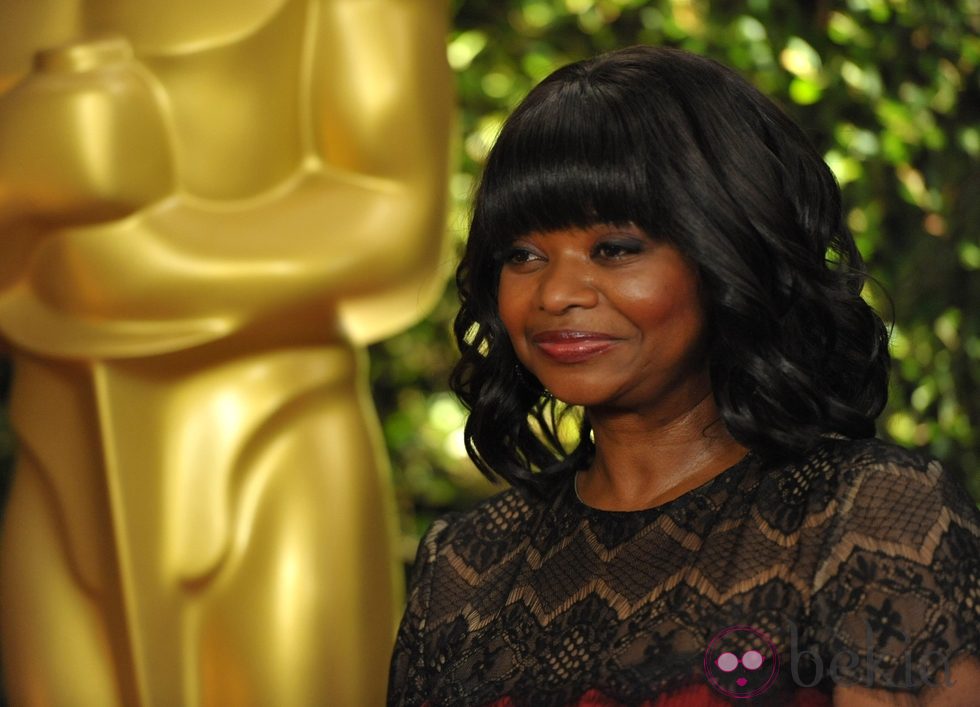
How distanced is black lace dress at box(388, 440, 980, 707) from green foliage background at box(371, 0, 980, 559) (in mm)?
1583

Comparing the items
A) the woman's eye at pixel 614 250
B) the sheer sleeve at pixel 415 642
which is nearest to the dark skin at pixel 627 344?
the woman's eye at pixel 614 250

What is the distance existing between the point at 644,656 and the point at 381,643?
86cm

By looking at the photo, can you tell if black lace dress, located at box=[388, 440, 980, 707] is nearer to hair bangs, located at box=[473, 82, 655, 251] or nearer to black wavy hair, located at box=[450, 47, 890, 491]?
black wavy hair, located at box=[450, 47, 890, 491]

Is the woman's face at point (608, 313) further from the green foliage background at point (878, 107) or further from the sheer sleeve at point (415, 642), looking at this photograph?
the green foliage background at point (878, 107)

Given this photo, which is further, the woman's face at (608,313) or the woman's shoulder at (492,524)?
the woman's shoulder at (492,524)

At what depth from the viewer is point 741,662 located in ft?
4.09

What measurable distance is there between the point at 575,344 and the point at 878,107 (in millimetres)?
1800

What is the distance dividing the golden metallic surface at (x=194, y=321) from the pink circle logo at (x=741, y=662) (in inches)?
34.4

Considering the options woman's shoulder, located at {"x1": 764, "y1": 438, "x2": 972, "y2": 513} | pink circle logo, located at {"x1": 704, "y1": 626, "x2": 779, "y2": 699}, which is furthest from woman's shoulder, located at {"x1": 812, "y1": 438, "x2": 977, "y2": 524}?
pink circle logo, located at {"x1": 704, "y1": 626, "x2": 779, "y2": 699}

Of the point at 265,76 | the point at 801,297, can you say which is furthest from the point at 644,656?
the point at 265,76

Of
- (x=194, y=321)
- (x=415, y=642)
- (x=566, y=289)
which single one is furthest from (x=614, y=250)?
(x=194, y=321)

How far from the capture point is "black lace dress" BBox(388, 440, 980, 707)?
1.21m

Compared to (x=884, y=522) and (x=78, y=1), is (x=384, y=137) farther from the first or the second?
(x=884, y=522)

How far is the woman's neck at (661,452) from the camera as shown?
4.69 ft
